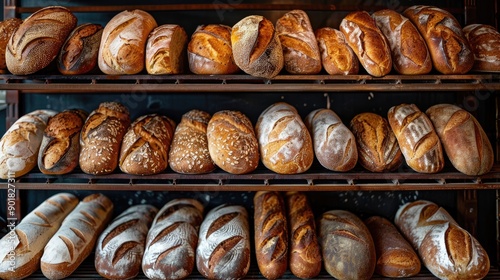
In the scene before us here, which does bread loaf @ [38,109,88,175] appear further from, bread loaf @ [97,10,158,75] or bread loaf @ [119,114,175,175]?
bread loaf @ [97,10,158,75]

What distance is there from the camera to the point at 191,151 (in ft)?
6.93

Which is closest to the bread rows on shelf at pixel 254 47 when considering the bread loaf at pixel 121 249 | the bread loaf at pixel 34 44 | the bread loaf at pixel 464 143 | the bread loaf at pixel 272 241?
the bread loaf at pixel 34 44

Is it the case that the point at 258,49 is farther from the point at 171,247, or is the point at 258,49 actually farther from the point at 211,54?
the point at 171,247

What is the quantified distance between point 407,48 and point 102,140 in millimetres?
1629

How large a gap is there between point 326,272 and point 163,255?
0.87 metres

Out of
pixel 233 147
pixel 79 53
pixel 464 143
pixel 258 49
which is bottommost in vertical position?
pixel 233 147

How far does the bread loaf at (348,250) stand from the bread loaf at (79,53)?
5.05 feet

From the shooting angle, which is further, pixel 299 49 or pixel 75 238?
pixel 75 238

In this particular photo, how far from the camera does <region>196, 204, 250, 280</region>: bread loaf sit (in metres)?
2.07

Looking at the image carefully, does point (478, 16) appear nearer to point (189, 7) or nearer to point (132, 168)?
point (189, 7)

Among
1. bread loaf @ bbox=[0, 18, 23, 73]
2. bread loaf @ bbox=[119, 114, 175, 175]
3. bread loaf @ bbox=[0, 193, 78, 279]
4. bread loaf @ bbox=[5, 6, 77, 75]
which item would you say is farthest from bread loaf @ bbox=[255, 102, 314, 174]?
bread loaf @ bbox=[0, 18, 23, 73]

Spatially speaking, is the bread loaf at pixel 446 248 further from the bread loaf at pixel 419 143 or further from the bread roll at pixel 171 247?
the bread roll at pixel 171 247

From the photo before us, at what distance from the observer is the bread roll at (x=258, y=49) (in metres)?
1.95

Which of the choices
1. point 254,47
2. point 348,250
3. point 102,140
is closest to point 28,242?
point 102,140
